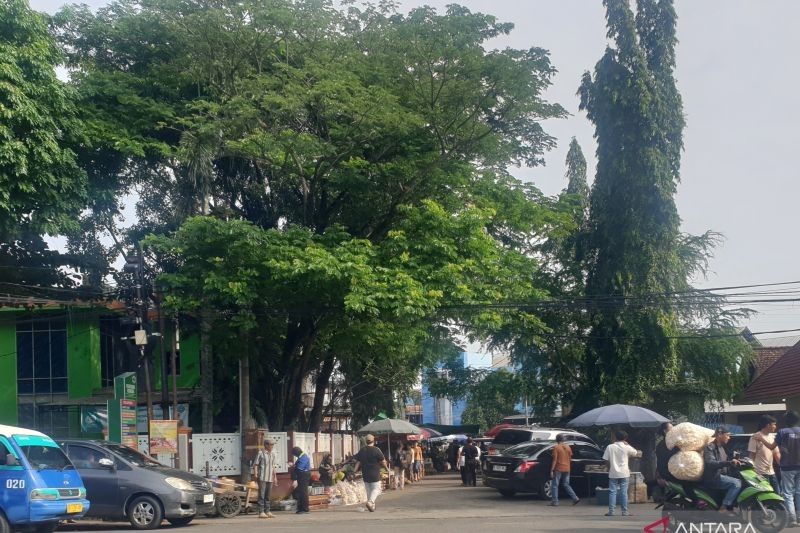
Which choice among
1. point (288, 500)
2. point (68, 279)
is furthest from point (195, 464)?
point (68, 279)

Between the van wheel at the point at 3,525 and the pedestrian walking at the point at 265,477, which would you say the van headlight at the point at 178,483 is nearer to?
the pedestrian walking at the point at 265,477

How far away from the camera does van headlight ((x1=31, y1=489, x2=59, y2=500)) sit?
14586mm

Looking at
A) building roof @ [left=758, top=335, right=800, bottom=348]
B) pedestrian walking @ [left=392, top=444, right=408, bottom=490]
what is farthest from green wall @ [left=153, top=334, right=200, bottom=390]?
building roof @ [left=758, top=335, right=800, bottom=348]

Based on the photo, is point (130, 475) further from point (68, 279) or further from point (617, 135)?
point (617, 135)

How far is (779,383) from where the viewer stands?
3356cm

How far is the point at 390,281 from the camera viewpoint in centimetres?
2334

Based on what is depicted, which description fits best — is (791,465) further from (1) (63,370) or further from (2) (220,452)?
(1) (63,370)

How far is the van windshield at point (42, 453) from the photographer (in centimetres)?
1512

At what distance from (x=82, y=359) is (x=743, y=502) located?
1070 inches

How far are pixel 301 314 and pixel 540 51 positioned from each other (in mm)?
9885

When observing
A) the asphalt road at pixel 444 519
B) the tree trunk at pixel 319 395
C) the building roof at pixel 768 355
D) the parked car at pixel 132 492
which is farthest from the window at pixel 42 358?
the building roof at pixel 768 355

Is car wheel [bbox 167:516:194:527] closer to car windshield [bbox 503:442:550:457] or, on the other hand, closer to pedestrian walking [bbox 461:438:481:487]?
car windshield [bbox 503:442:550:457]

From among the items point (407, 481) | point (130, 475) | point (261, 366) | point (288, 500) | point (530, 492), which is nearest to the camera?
point (130, 475)

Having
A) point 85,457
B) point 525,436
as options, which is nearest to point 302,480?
point 85,457
